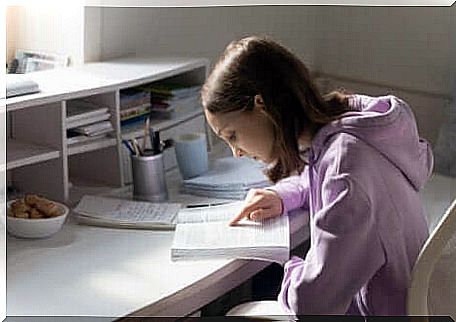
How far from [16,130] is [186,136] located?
1.11ft

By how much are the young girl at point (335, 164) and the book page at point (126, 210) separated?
237 mm

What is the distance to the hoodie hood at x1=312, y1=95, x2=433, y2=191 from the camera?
1.41m

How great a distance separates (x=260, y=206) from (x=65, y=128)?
1.24 feet

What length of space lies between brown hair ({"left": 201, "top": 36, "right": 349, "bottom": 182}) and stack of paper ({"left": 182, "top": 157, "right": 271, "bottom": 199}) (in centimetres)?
29

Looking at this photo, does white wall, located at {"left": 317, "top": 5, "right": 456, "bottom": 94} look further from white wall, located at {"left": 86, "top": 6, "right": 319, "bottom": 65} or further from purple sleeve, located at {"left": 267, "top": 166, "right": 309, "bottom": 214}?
purple sleeve, located at {"left": 267, "top": 166, "right": 309, "bottom": 214}

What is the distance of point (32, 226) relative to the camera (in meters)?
1.58

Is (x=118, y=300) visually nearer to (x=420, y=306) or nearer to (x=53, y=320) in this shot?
(x=53, y=320)

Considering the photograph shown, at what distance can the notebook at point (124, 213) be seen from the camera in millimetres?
1658

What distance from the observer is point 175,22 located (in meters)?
1.87

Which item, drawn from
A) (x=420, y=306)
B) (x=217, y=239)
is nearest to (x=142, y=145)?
(x=217, y=239)

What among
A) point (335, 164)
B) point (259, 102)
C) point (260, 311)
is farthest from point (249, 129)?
point (260, 311)

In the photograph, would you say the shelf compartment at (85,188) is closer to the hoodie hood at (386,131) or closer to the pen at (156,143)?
the pen at (156,143)

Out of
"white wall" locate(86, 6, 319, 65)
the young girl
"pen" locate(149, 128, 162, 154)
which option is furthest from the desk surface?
"white wall" locate(86, 6, 319, 65)

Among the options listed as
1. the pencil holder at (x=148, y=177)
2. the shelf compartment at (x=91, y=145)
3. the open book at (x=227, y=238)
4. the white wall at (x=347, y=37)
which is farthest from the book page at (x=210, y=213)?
the white wall at (x=347, y=37)
